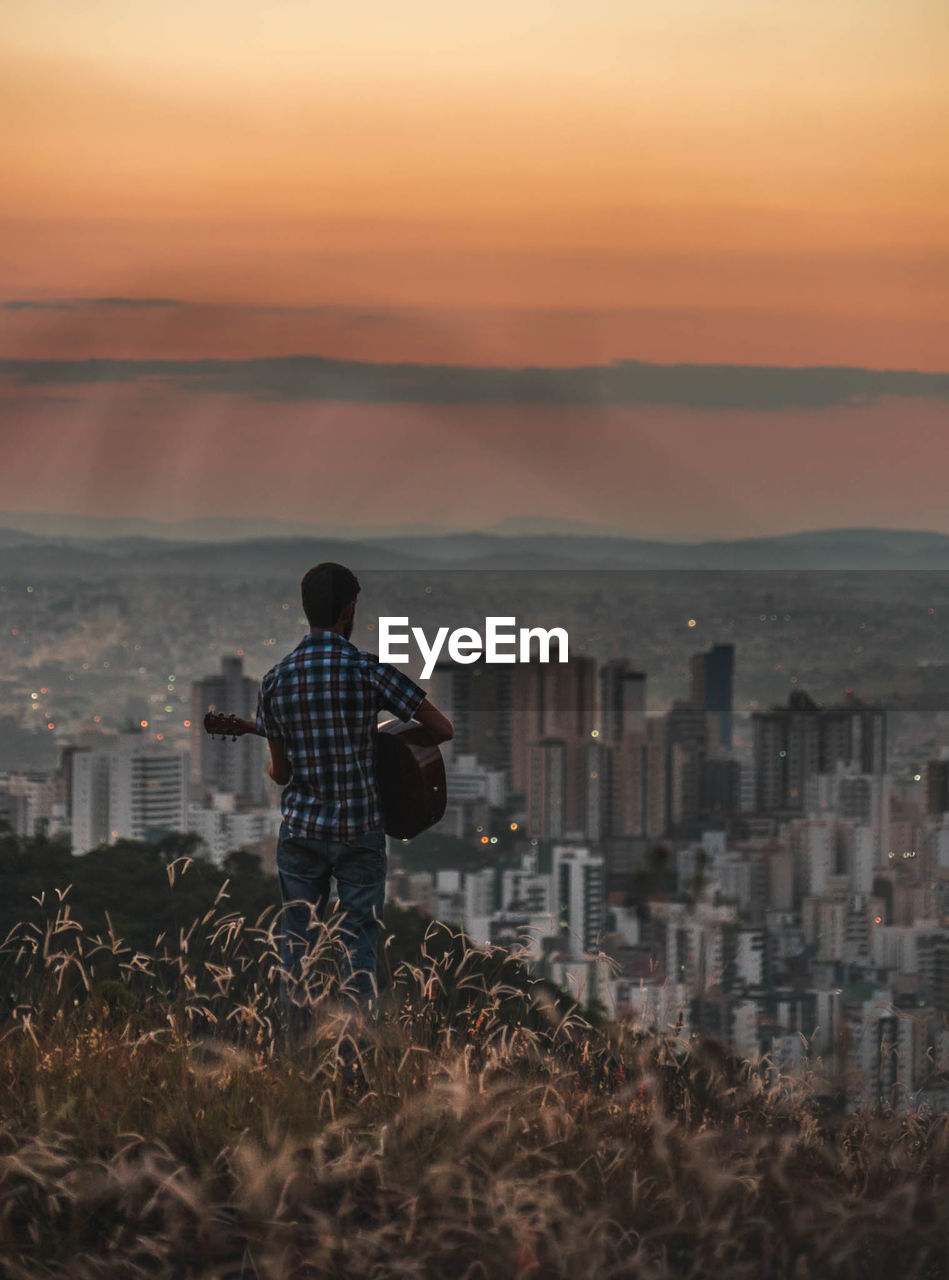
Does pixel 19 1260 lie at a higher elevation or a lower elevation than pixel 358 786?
lower

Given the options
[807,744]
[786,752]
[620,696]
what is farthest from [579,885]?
[620,696]

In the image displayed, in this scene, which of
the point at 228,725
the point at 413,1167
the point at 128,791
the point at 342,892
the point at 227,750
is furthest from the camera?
the point at 227,750

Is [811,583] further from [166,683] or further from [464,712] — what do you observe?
[166,683]

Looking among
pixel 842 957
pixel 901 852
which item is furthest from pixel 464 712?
→ pixel 842 957

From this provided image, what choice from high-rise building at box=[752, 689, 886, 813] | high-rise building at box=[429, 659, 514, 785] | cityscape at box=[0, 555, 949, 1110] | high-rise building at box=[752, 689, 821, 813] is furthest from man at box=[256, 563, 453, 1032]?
high-rise building at box=[429, 659, 514, 785]

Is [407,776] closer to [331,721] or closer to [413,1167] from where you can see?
[331,721]

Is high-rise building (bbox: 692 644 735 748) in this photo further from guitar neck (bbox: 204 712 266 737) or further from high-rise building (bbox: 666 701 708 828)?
guitar neck (bbox: 204 712 266 737)

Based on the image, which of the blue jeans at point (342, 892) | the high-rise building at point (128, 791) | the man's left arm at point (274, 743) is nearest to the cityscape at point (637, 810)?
the high-rise building at point (128, 791)
